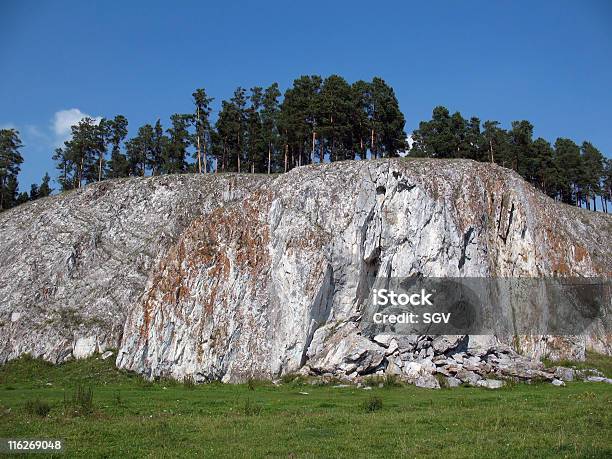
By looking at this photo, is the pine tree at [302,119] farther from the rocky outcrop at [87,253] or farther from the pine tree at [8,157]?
the pine tree at [8,157]

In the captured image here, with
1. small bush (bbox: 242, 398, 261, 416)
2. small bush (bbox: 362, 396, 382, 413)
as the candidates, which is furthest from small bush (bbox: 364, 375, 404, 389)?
small bush (bbox: 242, 398, 261, 416)

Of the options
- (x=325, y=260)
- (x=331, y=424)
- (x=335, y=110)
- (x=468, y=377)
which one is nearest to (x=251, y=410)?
(x=331, y=424)

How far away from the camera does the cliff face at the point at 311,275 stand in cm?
4112

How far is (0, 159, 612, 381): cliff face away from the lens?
41125 mm

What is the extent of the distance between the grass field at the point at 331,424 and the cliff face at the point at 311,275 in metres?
9.95

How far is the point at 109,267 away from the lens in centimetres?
5703

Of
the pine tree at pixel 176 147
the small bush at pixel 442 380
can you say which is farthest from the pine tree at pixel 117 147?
the small bush at pixel 442 380

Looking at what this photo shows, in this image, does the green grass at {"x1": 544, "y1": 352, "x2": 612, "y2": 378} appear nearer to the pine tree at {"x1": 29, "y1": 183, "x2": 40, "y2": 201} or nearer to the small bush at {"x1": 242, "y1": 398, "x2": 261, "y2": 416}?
the small bush at {"x1": 242, "y1": 398, "x2": 261, "y2": 416}

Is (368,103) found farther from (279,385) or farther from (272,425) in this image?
(272,425)

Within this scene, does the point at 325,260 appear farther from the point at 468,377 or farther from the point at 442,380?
the point at 468,377

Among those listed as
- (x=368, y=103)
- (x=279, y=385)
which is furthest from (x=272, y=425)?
(x=368, y=103)

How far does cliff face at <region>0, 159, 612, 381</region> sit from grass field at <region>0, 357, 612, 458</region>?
9947mm

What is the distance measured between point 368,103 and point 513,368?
47.3 metres

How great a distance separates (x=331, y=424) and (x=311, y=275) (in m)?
22.7
